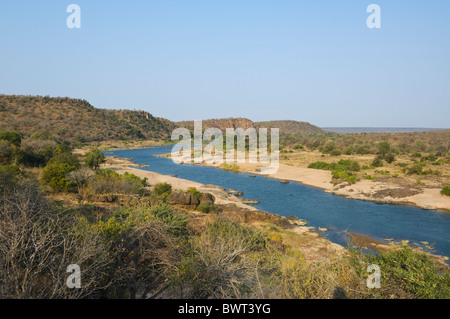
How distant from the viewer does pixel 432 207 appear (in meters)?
22.2

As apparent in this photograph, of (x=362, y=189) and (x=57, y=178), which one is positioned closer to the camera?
(x=57, y=178)

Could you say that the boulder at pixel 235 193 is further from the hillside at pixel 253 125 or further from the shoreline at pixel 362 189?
the hillside at pixel 253 125

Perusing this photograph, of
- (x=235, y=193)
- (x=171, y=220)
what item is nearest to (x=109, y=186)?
(x=171, y=220)

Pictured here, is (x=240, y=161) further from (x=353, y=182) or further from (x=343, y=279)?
(x=343, y=279)

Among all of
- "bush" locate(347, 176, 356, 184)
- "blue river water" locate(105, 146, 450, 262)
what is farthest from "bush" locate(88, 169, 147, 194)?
"bush" locate(347, 176, 356, 184)

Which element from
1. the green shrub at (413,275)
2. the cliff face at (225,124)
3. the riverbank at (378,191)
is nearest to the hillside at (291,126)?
the cliff face at (225,124)

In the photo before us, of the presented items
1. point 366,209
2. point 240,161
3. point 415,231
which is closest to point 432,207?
point 366,209

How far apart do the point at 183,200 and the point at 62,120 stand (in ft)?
229

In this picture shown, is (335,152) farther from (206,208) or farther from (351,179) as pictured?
(206,208)

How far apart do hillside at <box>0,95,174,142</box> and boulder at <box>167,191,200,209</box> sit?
44910mm

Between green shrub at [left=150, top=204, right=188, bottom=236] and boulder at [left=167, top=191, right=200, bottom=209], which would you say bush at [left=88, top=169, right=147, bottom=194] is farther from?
green shrub at [left=150, top=204, right=188, bottom=236]

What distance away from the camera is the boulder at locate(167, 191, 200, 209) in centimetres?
1755

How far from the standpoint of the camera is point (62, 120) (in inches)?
2891
